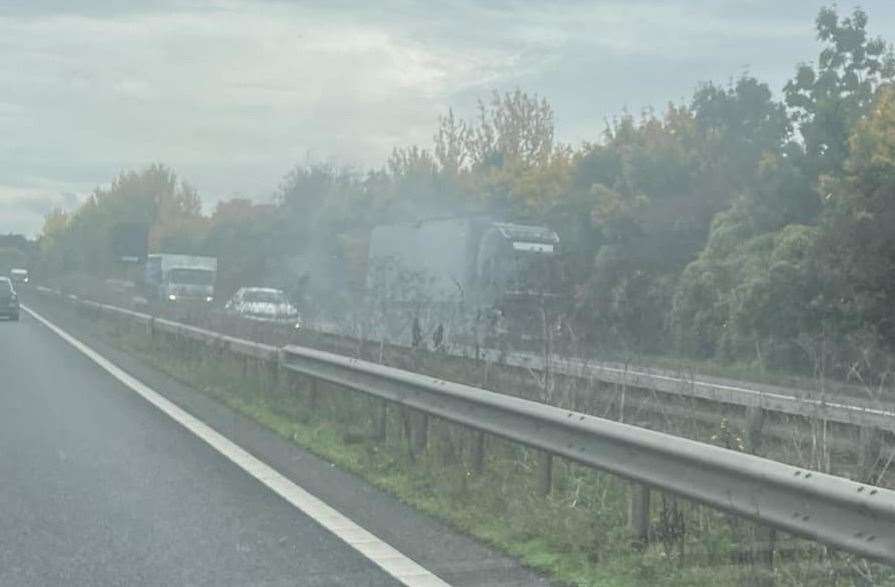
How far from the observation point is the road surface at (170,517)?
7848mm

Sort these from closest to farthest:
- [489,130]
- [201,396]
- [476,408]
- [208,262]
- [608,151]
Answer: [476,408] < [201,396] < [608,151] < [208,262] < [489,130]

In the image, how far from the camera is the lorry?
55.3 feet

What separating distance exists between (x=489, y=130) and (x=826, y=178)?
5398 cm

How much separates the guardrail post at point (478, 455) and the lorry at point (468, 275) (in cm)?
215

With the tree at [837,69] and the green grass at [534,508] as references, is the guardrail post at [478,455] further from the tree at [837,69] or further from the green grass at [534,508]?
the tree at [837,69]

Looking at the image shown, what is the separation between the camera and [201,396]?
18.9 m

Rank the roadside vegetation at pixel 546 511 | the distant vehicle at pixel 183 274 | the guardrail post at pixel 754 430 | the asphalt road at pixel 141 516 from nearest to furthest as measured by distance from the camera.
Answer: the roadside vegetation at pixel 546 511, the asphalt road at pixel 141 516, the guardrail post at pixel 754 430, the distant vehicle at pixel 183 274

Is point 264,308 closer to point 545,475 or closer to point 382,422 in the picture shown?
point 382,422

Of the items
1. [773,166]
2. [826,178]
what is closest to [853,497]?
[826,178]

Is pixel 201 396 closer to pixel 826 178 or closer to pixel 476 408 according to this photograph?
pixel 476 408

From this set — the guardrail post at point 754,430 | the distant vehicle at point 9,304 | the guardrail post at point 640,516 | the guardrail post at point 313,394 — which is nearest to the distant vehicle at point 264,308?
the guardrail post at point 313,394

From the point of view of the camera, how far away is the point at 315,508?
32.6 ft

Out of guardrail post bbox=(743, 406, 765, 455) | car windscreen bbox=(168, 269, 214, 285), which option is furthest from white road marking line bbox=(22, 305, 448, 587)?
car windscreen bbox=(168, 269, 214, 285)

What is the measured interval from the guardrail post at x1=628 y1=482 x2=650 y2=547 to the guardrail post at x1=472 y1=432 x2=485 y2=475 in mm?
2498
